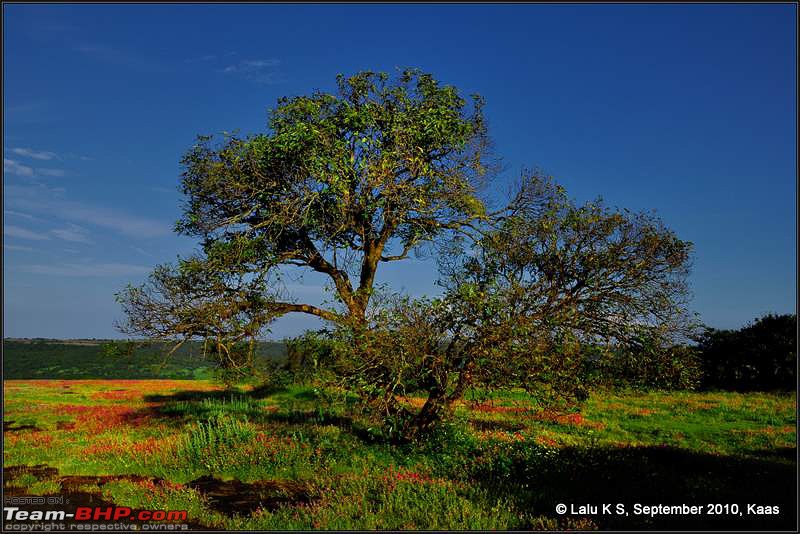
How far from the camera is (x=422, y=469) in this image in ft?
44.9

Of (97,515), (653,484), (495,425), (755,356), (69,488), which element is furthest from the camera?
(755,356)

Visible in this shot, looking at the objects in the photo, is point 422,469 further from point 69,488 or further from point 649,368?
point 69,488

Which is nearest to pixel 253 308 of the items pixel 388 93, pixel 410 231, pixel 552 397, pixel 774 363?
pixel 410 231

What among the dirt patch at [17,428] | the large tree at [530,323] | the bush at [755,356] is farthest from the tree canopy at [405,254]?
the bush at [755,356]

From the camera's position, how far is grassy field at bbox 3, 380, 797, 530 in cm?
1012

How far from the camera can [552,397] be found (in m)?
14.2

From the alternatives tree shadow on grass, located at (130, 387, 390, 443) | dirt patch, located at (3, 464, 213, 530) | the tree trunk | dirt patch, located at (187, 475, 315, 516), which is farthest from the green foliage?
the tree trunk

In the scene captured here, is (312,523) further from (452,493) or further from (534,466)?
(534,466)

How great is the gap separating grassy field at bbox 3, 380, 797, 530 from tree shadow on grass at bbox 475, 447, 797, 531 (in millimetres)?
41

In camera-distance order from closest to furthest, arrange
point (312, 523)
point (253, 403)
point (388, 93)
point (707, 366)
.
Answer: point (312, 523) < point (388, 93) < point (253, 403) < point (707, 366)

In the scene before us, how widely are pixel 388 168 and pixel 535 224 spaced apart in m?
4.92

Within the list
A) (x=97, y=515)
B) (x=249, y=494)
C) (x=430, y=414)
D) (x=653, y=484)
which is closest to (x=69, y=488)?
(x=97, y=515)

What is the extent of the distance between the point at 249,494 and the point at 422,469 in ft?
14.3

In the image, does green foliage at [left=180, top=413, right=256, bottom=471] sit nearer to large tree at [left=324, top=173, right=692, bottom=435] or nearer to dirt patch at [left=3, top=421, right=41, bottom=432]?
large tree at [left=324, top=173, right=692, bottom=435]
